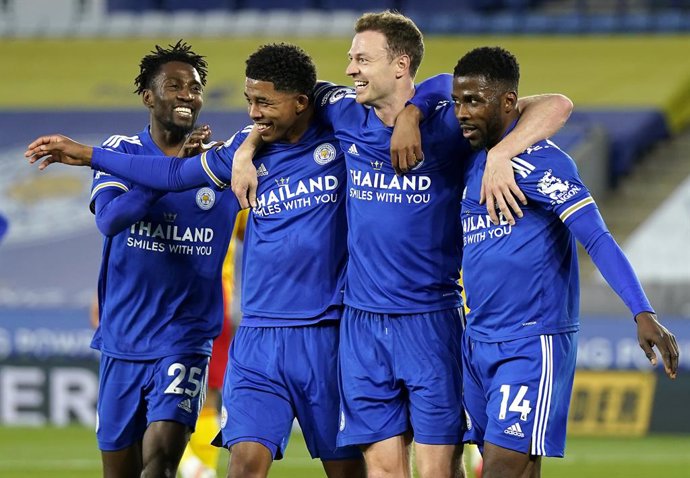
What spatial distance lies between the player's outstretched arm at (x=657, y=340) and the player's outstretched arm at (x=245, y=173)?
1707mm

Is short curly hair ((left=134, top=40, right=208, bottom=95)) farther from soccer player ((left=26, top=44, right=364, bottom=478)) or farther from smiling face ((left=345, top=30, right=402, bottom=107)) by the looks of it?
smiling face ((left=345, top=30, right=402, bottom=107))

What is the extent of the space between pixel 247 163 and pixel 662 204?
37.6 feet

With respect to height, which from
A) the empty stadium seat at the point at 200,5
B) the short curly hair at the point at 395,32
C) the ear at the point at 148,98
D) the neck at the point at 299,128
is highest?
the empty stadium seat at the point at 200,5

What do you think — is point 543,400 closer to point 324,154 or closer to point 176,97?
point 324,154

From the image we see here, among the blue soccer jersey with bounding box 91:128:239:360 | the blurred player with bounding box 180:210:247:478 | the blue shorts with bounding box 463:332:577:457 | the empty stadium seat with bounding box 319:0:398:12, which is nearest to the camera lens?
the blue shorts with bounding box 463:332:577:457

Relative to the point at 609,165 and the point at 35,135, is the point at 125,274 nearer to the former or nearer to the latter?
the point at 609,165

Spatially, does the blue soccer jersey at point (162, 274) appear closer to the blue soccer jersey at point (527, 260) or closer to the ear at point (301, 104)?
the ear at point (301, 104)

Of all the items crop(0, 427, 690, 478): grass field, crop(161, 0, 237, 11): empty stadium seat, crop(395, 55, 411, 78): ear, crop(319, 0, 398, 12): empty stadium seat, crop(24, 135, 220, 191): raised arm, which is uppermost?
crop(319, 0, 398, 12): empty stadium seat

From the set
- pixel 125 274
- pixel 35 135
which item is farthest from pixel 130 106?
pixel 125 274

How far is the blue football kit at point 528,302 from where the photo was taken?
17.0ft

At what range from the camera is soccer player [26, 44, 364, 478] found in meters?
5.62

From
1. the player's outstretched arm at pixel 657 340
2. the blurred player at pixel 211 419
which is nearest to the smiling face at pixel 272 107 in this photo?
the player's outstretched arm at pixel 657 340

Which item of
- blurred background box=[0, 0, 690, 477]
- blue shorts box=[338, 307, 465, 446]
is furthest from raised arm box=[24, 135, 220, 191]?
blurred background box=[0, 0, 690, 477]

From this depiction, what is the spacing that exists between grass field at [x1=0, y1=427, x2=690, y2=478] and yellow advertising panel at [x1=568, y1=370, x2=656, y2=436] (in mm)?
146
